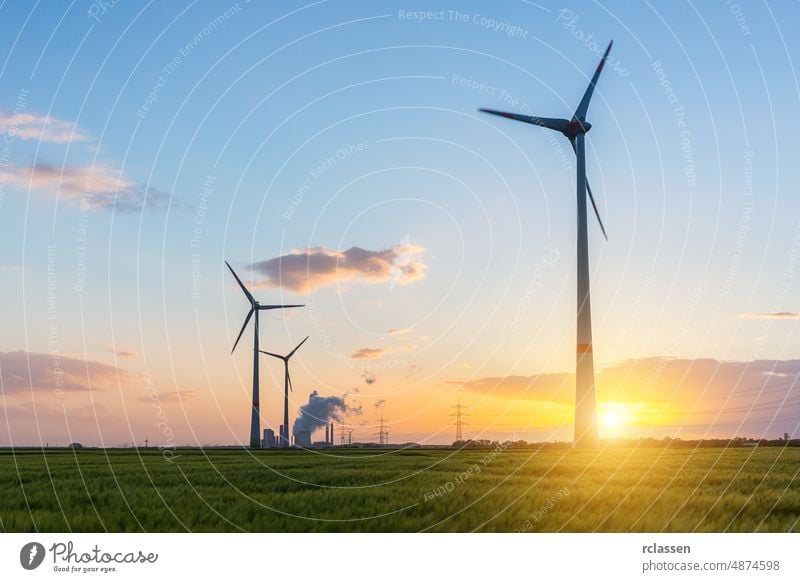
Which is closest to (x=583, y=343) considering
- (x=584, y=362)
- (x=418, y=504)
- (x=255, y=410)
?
(x=584, y=362)

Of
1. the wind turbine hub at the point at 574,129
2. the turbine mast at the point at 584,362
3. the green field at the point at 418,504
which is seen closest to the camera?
the green field at the point at 418,504

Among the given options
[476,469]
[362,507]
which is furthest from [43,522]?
[476,469]

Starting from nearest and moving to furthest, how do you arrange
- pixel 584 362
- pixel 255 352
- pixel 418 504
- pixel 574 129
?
pixel 418 504 → pixel 584 362 → pixel 574 129 → pixel 255 352

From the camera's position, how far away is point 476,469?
4325cm

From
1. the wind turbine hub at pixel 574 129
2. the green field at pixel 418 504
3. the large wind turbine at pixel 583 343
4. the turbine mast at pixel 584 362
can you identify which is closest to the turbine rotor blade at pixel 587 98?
the wind turbine hub at pixel 574 129

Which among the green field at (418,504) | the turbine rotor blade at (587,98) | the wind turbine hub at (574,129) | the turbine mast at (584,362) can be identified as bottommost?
the green field at (418,504)

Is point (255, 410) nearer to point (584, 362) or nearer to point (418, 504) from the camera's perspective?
point (584, 362)

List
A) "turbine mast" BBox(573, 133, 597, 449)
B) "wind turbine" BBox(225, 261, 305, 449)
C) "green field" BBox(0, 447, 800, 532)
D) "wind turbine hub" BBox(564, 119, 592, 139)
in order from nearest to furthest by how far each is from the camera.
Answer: "green field" BBox(0, 447, 800, 532)
"turbine mast" BBox(573, 133, 597, 449)
"wind turbine hub" BBox(564, 119, 592, 139)
"wind turbine" BBox(225, 261, 305, 449)

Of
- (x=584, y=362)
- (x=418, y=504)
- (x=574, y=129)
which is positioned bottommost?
(x=418, y=504)

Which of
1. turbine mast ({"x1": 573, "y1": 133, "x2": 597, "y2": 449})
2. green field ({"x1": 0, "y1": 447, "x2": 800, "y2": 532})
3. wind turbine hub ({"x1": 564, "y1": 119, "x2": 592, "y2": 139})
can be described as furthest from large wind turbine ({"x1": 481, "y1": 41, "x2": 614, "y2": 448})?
green field ({"x1": 0, "y1": 447, "x2": 800, "y2": 532})

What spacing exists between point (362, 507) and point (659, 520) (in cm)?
810

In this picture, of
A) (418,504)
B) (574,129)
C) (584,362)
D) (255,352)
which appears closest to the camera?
(418,504)

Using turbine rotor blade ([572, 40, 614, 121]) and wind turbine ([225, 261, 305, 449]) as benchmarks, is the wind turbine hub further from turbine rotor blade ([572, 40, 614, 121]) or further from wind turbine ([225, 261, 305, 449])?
wind turbine ([225, 261, 305, 449])

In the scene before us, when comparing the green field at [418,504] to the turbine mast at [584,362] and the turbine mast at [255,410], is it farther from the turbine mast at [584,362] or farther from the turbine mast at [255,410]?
the turbine mast at [255,410]
